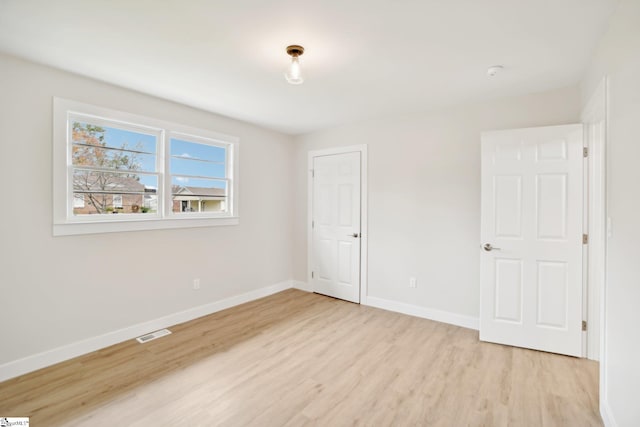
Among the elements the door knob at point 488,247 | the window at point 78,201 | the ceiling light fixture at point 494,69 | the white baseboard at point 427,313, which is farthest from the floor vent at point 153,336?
the ceiling light fixture at point 494,69

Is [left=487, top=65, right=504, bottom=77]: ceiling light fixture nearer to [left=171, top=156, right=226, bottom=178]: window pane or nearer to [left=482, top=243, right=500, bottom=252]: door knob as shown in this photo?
[left=482, top=243, right=500, bottom=252]: door knob

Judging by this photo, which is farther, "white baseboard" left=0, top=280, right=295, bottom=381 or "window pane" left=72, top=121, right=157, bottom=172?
"window pane" left=72, top=121, right=157, bottom=172

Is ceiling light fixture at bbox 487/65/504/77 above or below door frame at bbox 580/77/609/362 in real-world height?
above

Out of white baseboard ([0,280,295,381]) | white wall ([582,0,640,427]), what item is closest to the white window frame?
white baseboard ([0,280,295,381])

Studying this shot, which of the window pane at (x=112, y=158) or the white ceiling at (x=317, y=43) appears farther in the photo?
the window pane at (x=112, y=158)

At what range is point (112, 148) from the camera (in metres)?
2.95

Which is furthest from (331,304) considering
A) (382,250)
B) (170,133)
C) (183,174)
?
(170,133)

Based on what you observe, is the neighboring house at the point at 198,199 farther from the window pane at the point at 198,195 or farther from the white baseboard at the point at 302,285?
the white baseboard at the point at 302,285

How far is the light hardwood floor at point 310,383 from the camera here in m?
1.94

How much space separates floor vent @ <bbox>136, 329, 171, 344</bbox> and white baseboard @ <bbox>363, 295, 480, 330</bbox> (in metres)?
2.51

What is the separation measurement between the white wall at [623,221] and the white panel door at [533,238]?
0.94 metres

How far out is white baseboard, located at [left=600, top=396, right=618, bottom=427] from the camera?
1.74m

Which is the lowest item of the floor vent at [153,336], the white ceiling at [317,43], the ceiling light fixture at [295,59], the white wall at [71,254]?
the floor vent at [153,336]

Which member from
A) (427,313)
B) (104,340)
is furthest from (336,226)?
(104,340)
